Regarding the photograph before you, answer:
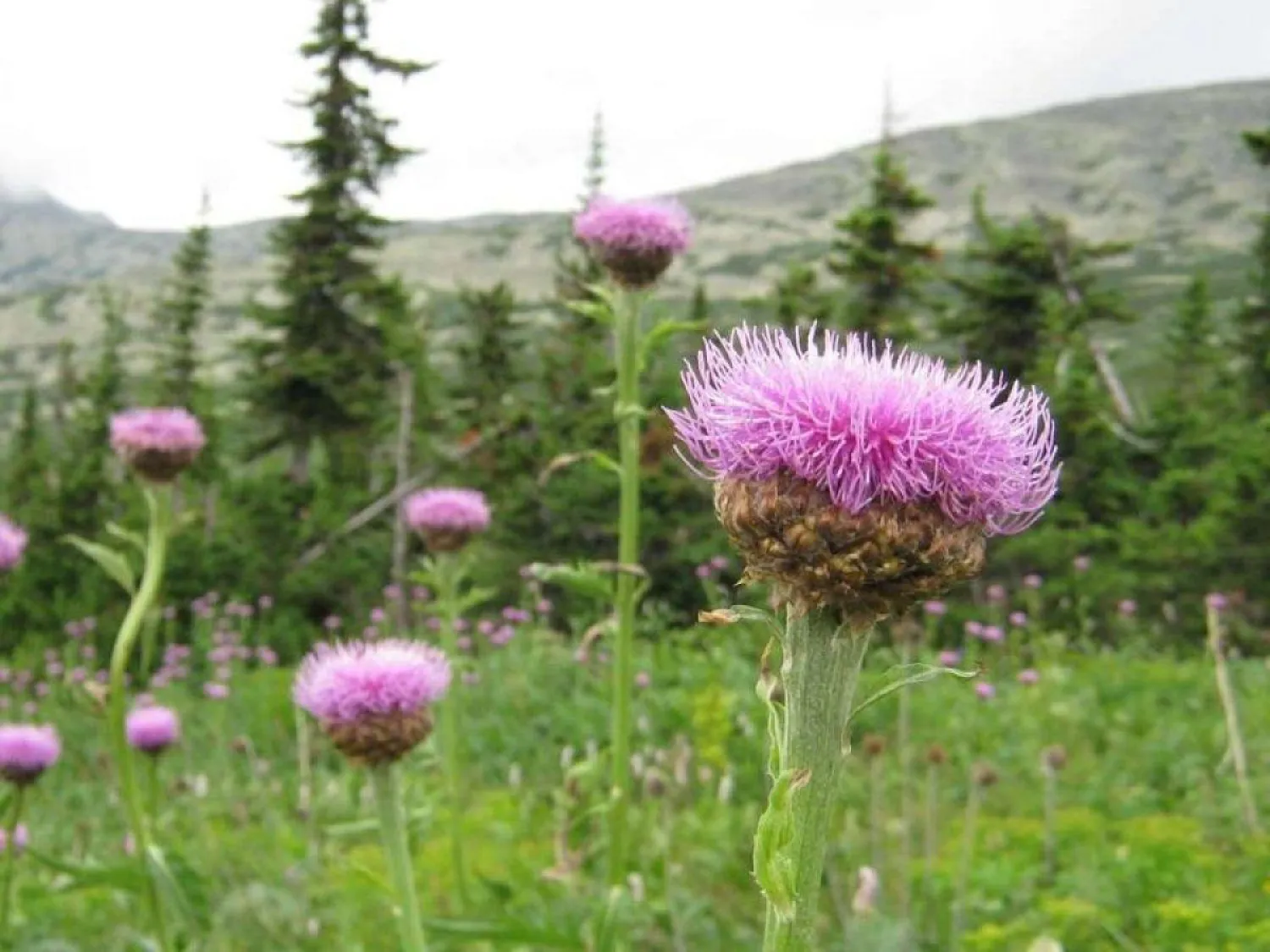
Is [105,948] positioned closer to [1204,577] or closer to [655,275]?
[655,275]

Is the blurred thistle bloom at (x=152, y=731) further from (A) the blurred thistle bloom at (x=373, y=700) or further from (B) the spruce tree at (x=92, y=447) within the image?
(B) the spruce tree at (x=92, y=447)

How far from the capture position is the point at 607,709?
28.3 feet

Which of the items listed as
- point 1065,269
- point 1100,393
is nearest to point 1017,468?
point 1100,393

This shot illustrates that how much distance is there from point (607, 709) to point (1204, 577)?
8503 mm

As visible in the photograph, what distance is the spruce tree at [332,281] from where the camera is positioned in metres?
21.8

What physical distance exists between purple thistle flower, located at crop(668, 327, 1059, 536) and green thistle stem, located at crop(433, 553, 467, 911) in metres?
2.67

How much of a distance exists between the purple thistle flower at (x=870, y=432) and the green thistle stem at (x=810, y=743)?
218 mm

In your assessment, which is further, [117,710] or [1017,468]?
[117,710]

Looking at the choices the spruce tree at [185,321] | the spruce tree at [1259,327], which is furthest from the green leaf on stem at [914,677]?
the spruce tree at [185,321]

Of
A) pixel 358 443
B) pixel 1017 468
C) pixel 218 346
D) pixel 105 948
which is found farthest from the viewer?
pixel 218 346

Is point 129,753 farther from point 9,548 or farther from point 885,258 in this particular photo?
point 885,258

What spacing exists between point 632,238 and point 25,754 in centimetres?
287

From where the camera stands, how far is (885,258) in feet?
59.6

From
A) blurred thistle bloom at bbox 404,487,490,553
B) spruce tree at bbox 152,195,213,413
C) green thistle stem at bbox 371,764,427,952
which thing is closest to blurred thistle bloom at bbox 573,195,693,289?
blurred thistle bloom at bbox 404,487,490,553
